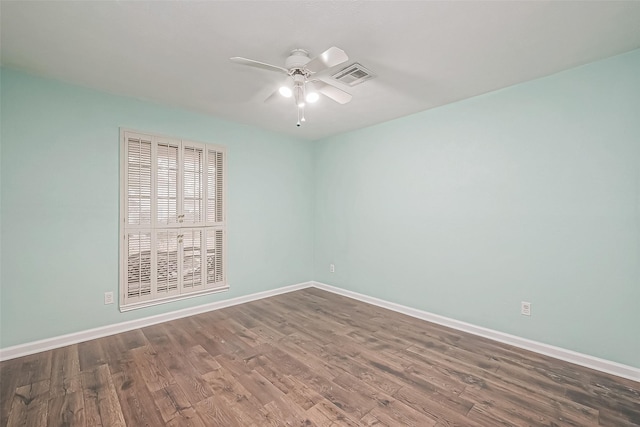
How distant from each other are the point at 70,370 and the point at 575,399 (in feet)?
12.9

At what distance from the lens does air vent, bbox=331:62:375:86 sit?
7.86 ft

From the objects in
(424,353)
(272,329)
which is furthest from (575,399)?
(272,329)

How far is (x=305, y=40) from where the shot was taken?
2066 millimetres

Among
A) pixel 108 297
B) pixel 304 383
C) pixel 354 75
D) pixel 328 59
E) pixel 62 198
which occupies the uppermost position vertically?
pixel 354 75

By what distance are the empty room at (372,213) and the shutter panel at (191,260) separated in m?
0.03

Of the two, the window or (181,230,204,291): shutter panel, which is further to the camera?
(181,230,204,291): shutter panel

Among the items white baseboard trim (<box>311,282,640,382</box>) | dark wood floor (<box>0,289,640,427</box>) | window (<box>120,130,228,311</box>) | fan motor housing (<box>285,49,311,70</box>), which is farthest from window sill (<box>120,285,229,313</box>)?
fan motor housing (<box>285,49,311,70</box>)

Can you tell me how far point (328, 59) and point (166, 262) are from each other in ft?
9.80

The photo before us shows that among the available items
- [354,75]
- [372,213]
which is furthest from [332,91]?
[372,213]

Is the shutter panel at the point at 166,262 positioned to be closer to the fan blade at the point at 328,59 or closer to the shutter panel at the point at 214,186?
the shutter panel at the point at 214,186

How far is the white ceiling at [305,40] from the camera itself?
5.80ft

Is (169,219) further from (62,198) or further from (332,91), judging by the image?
(332,91)

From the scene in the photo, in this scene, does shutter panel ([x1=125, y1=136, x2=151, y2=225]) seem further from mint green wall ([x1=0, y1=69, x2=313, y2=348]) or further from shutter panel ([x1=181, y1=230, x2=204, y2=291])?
shutter panel ([x1=181, y1=230, x2=204, y2=291])

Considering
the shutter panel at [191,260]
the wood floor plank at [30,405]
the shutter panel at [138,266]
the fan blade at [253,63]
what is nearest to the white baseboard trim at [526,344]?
the shutter panel at [191,260]
